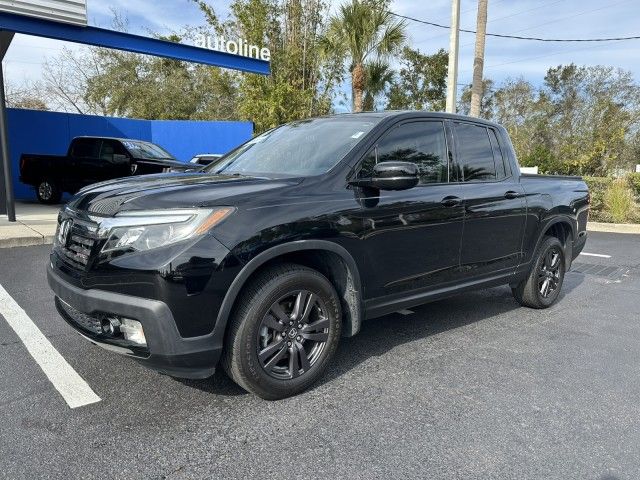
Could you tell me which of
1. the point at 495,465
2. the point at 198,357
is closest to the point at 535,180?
the point at 495,465

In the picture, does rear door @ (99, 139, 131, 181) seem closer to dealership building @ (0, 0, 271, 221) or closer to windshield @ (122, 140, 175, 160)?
windshield @ (122, 140, 175, 160)

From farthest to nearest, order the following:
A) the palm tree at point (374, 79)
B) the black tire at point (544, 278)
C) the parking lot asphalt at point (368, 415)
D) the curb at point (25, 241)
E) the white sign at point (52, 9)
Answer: the palm tree at point (374, 79) → the white sign at point (52, 9) → the curb at point (25, 241) → the black tire at point (544, 278) → the parking lot asphalt at point (368, 415)

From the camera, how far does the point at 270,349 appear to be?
308 centimetres

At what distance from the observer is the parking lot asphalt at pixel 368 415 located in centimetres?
255

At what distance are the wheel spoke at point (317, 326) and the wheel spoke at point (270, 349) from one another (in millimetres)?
173

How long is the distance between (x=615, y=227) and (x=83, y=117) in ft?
49.2

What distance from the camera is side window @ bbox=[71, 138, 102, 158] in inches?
480

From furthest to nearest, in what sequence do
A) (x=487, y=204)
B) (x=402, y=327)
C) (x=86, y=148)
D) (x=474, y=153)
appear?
(x=86, y=148)
(x=402, y=327)
(x=474, y=153)
(x=487, y=204)

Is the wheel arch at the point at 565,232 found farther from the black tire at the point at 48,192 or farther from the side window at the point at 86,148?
the black tire at the point at 48,192

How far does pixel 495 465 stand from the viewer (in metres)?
2.59

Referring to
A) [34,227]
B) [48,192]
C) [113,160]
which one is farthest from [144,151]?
[34,227]

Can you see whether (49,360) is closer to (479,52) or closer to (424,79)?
(479,52)

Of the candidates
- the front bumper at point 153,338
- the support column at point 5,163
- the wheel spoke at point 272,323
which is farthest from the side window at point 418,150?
the support column at point 5,163

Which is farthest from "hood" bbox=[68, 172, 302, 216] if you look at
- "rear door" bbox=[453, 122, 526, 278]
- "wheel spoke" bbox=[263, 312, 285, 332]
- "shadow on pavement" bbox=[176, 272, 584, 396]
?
"rear door" bbox=[453, 122, 526, 278]
